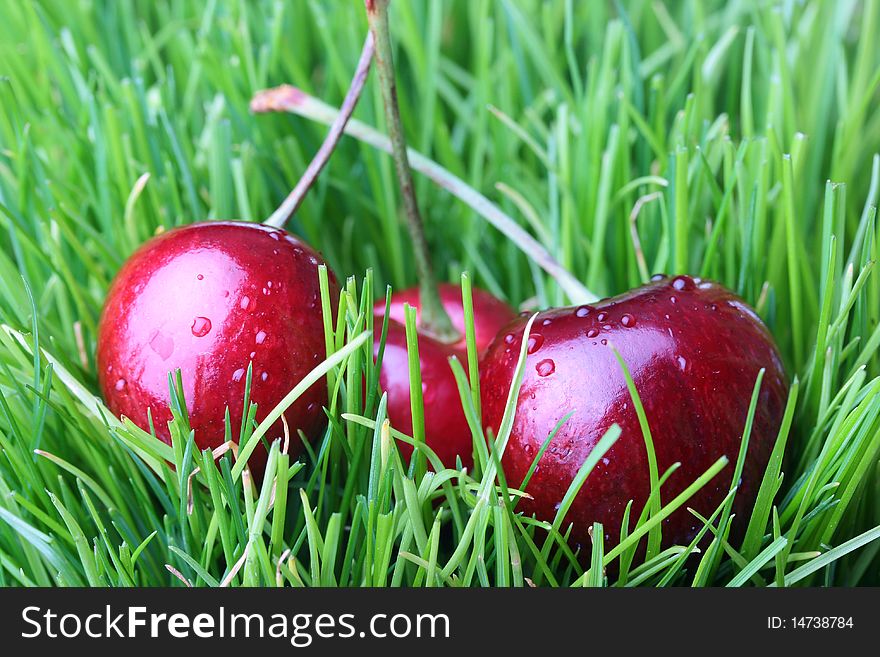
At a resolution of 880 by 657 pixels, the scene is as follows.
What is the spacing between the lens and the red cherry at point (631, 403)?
1.90ft

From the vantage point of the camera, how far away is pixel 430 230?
0.94 metres

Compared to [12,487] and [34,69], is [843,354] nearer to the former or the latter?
[12,487]

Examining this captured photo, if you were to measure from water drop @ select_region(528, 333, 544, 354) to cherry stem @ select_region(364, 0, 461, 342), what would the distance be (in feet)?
0.45

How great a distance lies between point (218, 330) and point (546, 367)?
0.23 m

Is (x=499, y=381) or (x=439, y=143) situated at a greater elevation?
(x=439, y=143)

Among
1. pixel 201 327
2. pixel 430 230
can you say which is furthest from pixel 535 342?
pixel 430 230

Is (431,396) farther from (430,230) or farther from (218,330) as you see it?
(430,230)

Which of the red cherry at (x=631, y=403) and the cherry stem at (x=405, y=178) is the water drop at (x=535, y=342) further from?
the cherry stem at (x=405, y=178)

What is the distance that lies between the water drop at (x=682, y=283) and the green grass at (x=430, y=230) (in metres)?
0.08

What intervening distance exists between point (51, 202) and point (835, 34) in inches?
34.9

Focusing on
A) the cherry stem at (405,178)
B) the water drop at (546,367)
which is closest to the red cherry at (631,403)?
the water drop at (546,367)

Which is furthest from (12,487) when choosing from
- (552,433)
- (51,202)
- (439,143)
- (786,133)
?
(786,133)

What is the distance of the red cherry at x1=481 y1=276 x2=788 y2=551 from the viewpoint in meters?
0.58

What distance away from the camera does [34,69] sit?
1.05 meters
